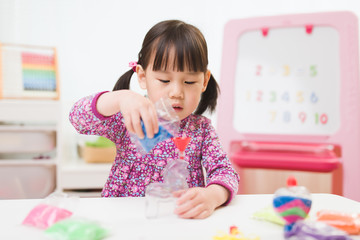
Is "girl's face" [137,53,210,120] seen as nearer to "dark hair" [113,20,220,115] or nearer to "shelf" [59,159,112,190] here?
"dark hair" [113,20,220,115]

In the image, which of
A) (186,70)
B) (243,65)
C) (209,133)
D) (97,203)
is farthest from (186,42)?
(243,65)

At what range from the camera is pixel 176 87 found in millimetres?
757

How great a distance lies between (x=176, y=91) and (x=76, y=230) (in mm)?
378

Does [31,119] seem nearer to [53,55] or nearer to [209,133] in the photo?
[53,55]

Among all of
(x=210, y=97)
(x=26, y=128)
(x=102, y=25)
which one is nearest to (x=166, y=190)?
(x=210, y=97)

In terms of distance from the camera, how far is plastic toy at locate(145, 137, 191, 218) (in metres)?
0.56

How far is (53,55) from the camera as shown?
1906 mm

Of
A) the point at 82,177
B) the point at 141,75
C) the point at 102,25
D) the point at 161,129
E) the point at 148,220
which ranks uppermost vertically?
the point at 102,25

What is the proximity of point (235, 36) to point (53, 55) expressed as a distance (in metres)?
0.93

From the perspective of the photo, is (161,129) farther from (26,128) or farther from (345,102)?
(26,128)

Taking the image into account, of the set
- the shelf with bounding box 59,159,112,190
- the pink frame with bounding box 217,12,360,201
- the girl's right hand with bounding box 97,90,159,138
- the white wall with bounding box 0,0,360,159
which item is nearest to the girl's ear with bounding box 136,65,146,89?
the girl's right hand with bounding box 97,90,159,138

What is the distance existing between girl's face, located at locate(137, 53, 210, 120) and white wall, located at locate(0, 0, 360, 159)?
1.30 meters

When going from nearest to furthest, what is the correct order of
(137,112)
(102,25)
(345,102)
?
1. (137,112)
2. (345,102)
3. (102,25)

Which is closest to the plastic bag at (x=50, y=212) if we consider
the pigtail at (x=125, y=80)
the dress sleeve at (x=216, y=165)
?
the dress sleeve at (x=216, y=165)
